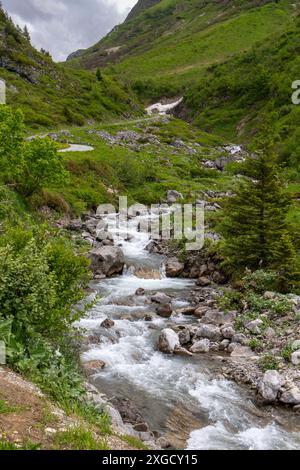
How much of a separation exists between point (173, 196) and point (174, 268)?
795 inches

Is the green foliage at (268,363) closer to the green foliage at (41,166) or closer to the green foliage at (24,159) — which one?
the green foliage at (24,159)

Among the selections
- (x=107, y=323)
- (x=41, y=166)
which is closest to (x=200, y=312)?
(x=107, y=323)

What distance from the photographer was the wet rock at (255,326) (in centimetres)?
1885

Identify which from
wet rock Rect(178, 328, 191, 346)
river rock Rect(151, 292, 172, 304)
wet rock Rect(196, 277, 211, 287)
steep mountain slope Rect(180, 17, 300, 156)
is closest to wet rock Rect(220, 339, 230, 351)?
wet rock Rect(178, 328, 191, 346)

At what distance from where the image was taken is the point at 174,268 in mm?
28875

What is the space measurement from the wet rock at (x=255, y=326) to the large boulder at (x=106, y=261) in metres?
10.6

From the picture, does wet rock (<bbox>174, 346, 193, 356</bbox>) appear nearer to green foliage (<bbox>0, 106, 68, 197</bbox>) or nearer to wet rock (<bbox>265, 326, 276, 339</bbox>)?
wet rock (<bbox>265, 326, 276, 339</bbox>)

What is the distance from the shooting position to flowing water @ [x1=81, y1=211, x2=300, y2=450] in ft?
41.0

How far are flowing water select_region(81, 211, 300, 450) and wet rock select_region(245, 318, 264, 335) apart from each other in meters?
2.63

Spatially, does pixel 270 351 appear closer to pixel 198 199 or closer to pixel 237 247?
pixel 237 247

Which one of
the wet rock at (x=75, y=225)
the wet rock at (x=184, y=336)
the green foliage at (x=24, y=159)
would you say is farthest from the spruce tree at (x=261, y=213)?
the wet rock at (x=75, y=225)

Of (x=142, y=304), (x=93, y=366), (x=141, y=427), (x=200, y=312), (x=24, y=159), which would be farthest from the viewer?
(x=24, y=159)

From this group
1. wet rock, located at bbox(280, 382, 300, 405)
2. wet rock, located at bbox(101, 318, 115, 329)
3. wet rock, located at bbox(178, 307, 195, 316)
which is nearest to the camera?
wet rock, located at bbox(280, 382, 300, 405)
